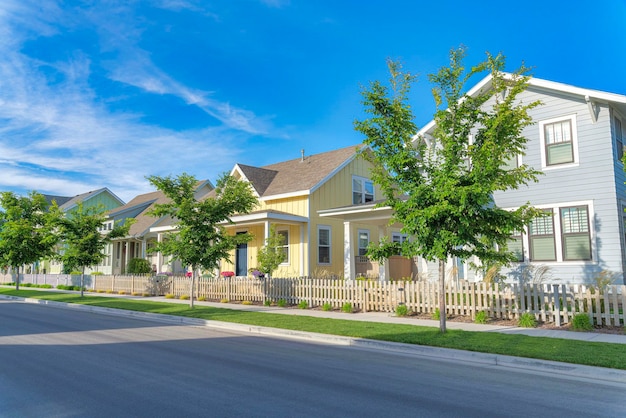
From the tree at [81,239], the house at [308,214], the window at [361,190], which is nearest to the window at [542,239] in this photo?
the house at [308,214]

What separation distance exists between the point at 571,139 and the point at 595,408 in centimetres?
1213

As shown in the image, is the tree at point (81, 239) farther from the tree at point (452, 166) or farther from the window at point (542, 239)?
the window at point (542, 239)

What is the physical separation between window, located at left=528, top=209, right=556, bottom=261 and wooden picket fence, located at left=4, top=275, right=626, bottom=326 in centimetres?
186

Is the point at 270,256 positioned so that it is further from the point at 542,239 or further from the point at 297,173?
the point at 542,239

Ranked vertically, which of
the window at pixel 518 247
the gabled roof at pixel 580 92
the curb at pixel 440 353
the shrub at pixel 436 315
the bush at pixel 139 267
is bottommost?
the curb at pixel 440 353

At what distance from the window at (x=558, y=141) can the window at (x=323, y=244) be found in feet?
37.7

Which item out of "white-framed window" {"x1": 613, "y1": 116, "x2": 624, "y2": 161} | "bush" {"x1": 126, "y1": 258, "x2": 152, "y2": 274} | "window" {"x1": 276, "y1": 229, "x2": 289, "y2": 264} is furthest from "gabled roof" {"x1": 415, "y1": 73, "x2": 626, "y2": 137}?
"bush" {"x1": 126, "y1": 258, "x2": 152, "y2": 274}

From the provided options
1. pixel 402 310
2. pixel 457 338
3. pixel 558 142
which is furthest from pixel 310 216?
pixel 457 338

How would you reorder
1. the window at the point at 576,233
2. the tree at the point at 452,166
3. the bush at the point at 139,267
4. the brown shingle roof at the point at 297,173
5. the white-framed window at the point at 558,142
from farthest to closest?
the bush at the point at 139,267, the brown shingle roof at the point at 297,173, the white-framed window at the point at 558,142, the window at the point at 576,233, the tree at the point at 452,166

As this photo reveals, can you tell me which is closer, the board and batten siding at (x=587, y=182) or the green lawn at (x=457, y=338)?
the green lawn at (x=457, y=338)

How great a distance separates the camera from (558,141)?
1573cm

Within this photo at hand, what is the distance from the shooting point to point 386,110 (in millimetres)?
11016

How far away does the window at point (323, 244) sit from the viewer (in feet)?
78.1

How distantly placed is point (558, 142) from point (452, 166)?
304 inches
